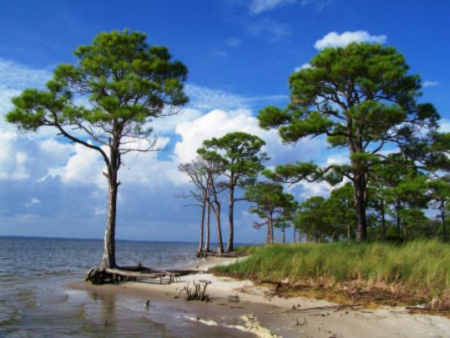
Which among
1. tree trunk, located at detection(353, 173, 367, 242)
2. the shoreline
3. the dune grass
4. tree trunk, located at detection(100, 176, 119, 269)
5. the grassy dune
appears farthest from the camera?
tree trunk, located at detection(353, 173, 367, 242)

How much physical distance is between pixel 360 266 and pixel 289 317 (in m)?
3.44

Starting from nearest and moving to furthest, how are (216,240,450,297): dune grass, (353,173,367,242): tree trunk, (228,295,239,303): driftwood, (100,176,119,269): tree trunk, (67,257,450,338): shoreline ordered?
1. (67,257,450,338): shoreline
2. (216,240,450,297): dune grass
3. (228,295,239,303): driftwood
4. (100,176,119,269): tree trunk
5. (353,173,367,242): tree trunk

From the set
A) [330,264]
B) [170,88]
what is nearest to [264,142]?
[170,88]

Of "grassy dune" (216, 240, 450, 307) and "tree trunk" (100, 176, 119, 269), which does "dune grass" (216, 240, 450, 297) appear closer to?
"grassy dune" (216, 240, 450, 307)

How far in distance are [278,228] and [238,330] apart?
1612 inches

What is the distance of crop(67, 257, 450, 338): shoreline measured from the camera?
7.14 meters

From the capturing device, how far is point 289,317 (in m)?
8.45

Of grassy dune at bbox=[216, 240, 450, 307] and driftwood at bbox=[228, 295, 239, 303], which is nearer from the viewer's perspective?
grassy dune at bbox=[216, 240, 450, 307]

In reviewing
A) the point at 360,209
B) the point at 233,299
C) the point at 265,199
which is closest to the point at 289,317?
the point at 233,299

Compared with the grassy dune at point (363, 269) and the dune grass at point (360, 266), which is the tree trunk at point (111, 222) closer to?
the dune grass at point (360, 266)

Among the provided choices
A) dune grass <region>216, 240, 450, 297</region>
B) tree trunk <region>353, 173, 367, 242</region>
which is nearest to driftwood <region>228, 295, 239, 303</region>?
dune grass <region>216, 240, 450, 297</region>

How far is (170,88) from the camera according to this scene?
1666 cm

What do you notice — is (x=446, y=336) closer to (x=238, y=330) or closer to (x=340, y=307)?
(x=340, y=307)

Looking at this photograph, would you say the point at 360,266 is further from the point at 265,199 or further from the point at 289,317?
the point at 265,199
